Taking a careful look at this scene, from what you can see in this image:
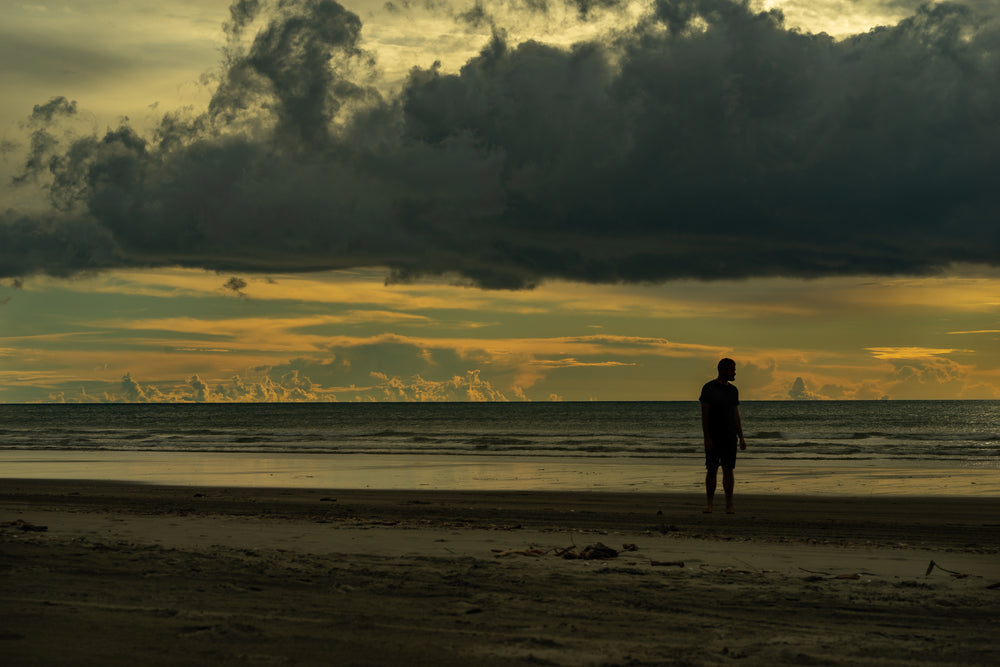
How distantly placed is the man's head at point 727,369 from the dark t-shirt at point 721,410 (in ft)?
0.58

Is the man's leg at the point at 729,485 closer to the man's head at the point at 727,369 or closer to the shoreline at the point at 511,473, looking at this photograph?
the man's head at the point at 727,369

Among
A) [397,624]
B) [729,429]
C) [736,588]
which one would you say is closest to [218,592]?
[397,624]

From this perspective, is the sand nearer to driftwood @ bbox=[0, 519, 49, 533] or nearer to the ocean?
driftwood @ bbox=[0, 519, 49, 533]

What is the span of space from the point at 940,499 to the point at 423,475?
11.8m

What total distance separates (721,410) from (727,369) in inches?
21.6

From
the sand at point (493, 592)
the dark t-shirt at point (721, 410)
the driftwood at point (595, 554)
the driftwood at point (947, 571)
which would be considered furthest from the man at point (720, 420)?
the driftwood at point (947, 571)

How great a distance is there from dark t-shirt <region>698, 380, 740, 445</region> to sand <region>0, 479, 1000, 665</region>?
109 cm

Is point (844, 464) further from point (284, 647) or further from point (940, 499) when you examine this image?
point (284, 647)

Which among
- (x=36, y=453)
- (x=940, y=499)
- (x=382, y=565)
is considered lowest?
(x=36, y=453)

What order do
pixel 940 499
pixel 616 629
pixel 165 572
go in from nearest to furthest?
pixel 616 629, pixel 165 572, pixel 940 499

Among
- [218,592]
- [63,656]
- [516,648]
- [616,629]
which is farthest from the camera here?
[218,592]

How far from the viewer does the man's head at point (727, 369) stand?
1140 centimetres

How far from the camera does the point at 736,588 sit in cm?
651

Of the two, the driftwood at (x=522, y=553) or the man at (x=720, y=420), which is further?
the man at (x=720, y=420)
